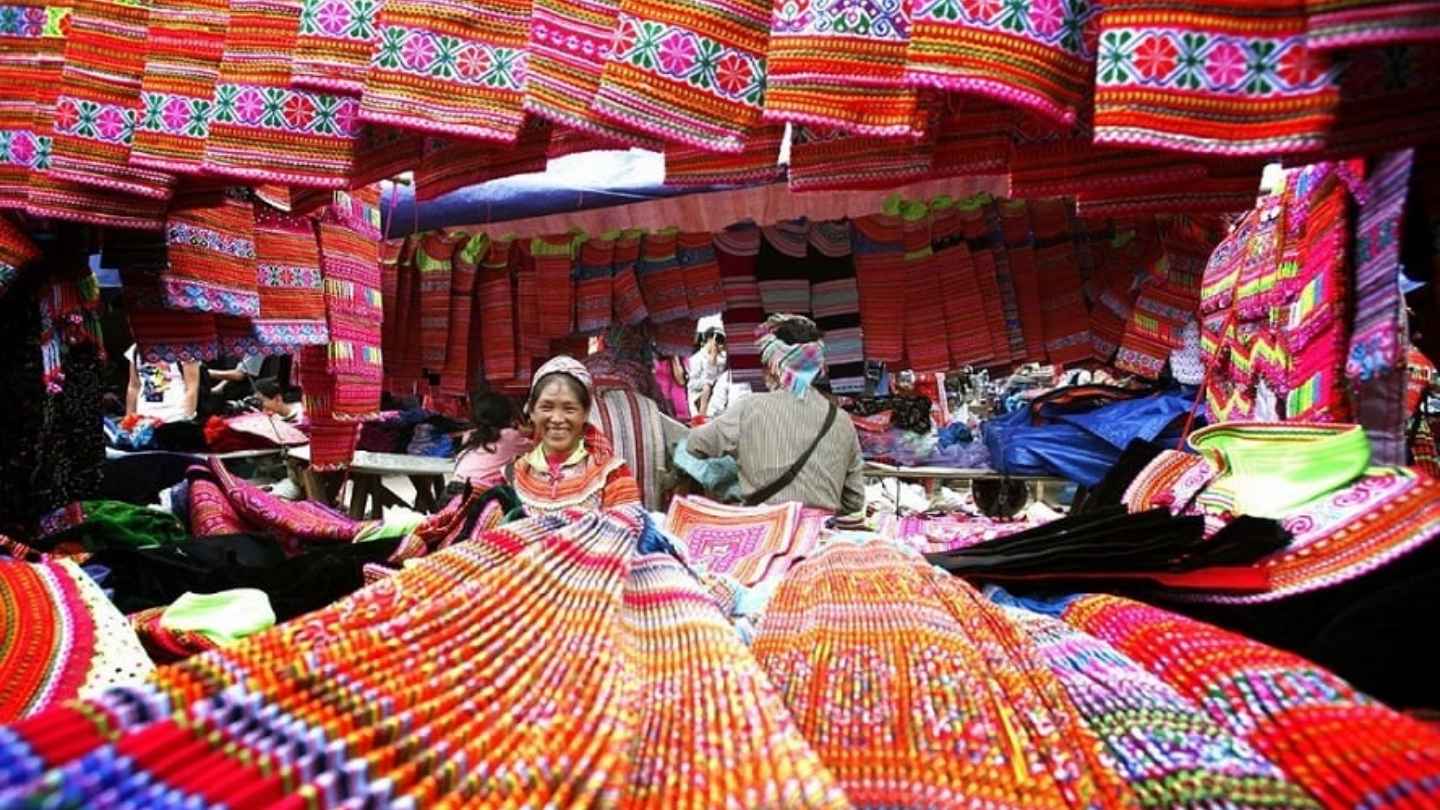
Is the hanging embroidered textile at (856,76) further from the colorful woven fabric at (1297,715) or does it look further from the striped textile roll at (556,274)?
the striped textile roll at (556,274)

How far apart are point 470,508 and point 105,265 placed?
1.41 meters

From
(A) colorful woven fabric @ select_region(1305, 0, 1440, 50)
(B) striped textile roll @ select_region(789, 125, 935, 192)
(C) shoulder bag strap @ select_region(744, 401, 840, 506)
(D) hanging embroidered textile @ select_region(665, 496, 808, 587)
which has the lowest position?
(C) shoulder bag strap @ select_region(744, 401, 840, 506)

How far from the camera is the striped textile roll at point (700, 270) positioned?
16.6 ft

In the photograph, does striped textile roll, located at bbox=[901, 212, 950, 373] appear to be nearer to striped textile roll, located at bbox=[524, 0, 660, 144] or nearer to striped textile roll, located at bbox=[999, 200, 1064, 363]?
striped textile roll, located at bbox=[999, 200, 1064, 363]

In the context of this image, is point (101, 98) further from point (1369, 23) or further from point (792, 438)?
point (792, 438)

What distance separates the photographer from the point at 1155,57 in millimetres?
908

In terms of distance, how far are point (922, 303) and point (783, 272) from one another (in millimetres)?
720

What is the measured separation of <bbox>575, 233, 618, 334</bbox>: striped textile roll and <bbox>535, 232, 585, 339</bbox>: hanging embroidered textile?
0.04 meters

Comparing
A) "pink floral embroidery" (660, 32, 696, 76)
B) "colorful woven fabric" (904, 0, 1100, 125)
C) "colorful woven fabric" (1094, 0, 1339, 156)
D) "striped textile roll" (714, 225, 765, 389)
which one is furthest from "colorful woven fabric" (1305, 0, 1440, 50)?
"striped textile roll" (714, 225, 765, 389)

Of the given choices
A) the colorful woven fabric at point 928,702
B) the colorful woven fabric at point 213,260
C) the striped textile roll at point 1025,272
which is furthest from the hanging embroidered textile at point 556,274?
the colorful woven fabric at point 928,702

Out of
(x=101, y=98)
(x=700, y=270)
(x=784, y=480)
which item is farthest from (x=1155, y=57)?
(x=700, y=270)

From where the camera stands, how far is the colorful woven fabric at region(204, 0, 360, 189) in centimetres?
157

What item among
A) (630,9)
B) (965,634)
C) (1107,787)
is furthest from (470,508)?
(1107,787)

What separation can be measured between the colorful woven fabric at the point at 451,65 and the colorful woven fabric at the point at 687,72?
20cm
